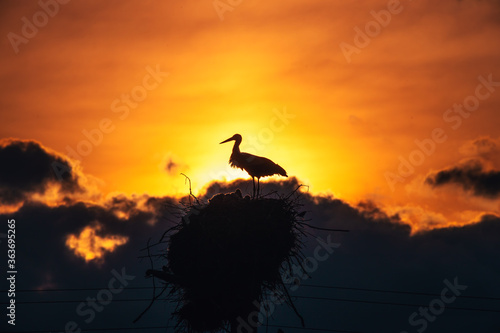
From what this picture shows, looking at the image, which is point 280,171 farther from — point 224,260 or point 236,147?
point 224,260

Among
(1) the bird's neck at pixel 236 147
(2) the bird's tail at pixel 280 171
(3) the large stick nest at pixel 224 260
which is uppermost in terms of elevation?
(1) the bird's neck at pixel 236 147

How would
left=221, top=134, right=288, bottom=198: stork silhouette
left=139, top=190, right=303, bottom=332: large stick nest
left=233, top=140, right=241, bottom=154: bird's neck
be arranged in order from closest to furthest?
left=139, top=190, right=303, bottom=332: large stick nest
left=221, top=134, right=288, bottom=198: stork silhouette
left=233, top=140, right=241, bottom=154: bird's neck

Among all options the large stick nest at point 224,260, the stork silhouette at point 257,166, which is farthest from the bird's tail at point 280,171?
the large stick nest at point 224,260

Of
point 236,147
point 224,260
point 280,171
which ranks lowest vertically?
point 224,260

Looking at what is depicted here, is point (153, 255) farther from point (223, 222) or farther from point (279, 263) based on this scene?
point (279, 263)

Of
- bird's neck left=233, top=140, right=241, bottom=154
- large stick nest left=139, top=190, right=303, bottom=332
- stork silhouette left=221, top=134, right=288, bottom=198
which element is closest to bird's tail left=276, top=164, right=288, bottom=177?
stork silhouette left=221, top=134, right=288, bottom=198

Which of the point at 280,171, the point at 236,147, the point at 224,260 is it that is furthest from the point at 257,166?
the point at 224,260

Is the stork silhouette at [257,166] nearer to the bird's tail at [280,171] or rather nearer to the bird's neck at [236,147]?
the bird's tail at [280,171]

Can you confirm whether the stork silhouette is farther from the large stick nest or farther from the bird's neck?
the large stick nest

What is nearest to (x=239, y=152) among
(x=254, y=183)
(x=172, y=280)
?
(x=254, y=183)

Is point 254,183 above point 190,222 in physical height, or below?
above

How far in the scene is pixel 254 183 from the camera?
18.7 metres

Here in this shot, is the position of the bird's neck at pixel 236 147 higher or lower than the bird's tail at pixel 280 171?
higher

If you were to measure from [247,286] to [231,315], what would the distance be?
64cm
